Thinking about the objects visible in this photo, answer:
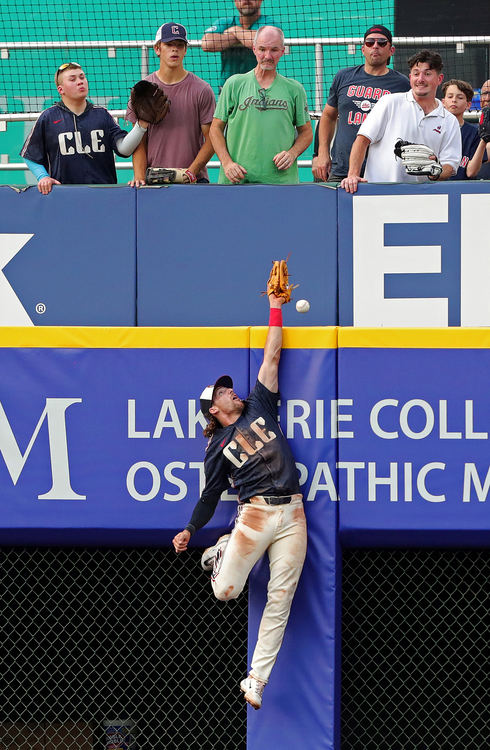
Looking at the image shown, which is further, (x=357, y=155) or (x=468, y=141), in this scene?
(x=468, y=141)

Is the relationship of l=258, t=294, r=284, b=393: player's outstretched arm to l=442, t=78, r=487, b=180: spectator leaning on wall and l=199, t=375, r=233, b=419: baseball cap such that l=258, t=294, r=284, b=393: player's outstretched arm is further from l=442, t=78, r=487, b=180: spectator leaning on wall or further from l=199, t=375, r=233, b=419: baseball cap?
l=442, t=78, r=487, b=180: spectator leaning on wall

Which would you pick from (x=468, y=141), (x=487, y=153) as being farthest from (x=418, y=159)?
(x=468, y=141)

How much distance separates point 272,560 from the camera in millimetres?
6297

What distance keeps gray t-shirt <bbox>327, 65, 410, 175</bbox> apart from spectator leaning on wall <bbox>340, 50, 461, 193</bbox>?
44 centimetres

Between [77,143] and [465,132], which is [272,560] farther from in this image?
[465,132]

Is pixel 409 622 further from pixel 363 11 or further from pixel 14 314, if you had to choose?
pixel 363 11

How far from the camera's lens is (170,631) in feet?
25.6

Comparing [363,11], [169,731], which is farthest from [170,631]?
[363,11]

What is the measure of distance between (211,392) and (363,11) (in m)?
6.42

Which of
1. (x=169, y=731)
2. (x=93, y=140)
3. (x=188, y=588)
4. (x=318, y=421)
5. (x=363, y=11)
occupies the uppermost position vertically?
(x=363, y=11)

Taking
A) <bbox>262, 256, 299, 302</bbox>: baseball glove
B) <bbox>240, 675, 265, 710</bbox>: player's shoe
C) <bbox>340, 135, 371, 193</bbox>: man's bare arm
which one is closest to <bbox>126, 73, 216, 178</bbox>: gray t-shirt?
<bbox>340, 135, 371, 193</bbox>: man's bare arm

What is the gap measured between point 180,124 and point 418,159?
1.81 metres

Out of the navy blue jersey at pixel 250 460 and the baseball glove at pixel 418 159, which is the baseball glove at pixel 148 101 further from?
the navy blue jersey at pixel 250 460

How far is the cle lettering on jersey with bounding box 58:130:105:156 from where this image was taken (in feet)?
25.1
